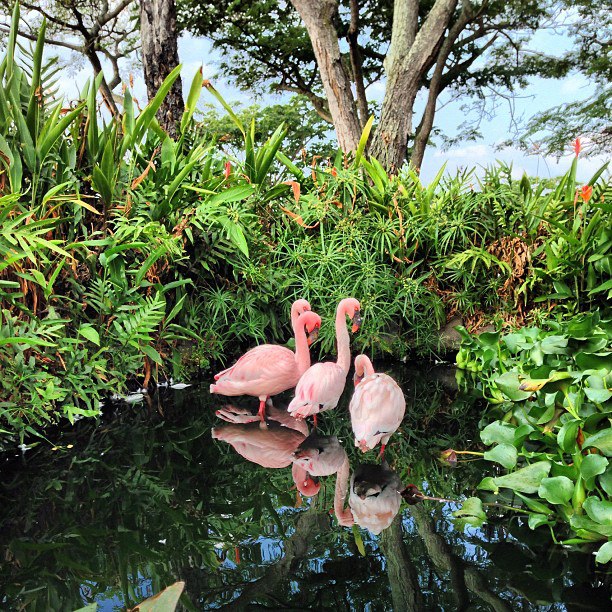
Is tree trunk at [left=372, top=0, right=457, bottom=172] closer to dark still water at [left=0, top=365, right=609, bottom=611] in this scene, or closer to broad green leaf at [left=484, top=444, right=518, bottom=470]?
dark still water at [left=0, top=365, right=609, bottom=611]

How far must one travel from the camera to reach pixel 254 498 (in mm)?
1885

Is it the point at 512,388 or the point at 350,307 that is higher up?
the point at 350,307

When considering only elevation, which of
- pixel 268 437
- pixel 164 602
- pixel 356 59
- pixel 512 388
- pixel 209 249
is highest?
pixel 356 59

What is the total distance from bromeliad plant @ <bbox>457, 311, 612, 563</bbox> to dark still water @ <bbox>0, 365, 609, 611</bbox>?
0.08 m

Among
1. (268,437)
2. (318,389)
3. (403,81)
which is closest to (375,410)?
(318,389)

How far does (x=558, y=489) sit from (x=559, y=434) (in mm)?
185

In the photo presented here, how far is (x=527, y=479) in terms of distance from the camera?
1.75 meters

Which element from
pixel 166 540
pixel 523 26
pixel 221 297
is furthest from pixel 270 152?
pixel 523 26

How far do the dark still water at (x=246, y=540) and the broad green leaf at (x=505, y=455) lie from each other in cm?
12

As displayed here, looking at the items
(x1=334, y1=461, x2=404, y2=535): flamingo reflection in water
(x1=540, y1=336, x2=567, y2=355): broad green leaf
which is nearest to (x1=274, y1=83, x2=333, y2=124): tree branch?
(x1=540, y1=336, x2=567, y2=355): broad green leaf

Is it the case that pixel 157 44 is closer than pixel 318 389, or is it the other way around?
pixel 318 389

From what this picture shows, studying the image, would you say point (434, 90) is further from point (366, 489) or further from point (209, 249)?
point (366, 489)

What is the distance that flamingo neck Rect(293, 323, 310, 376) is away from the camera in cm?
259

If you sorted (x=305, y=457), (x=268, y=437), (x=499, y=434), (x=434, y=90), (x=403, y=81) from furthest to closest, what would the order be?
(x=434, y=90)
(x=403, y=81)
(x=268, y=437)
(x=305, y=457)
(x=499, y=434)
